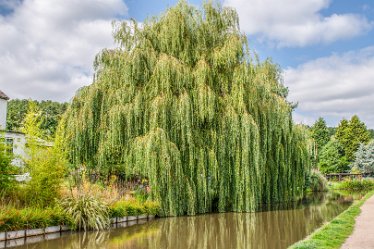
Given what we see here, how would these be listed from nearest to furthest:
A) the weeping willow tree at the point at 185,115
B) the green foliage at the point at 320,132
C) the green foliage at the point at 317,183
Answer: the weeping willow tree at the point at 185,115
the green foliage at the point at 317,183
the green foliage at the point at 320,132

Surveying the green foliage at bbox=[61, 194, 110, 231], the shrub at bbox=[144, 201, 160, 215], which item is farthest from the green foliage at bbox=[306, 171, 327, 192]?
the green foliage at bbox=[61, 194, 110, 231]

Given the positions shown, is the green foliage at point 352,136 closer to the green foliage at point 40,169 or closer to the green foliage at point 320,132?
the green foliage at point 320,132

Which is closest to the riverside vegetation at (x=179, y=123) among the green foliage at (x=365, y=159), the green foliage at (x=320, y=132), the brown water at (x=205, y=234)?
Answer: the brown water at (x=205, y=234)

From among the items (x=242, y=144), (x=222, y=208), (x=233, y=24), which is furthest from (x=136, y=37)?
(x=222, y=208)

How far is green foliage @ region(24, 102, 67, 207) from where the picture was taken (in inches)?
463

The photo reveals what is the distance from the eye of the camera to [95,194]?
1313cm

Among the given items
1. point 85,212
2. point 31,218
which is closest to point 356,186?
point 85,212

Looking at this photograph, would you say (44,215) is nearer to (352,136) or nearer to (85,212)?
(85,212)

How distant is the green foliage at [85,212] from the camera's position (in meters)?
12.1

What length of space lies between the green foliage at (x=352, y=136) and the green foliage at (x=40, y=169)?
57213 mm

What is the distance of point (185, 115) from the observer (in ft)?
49.5

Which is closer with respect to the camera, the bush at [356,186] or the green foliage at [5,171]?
the green foliage at [5,171]

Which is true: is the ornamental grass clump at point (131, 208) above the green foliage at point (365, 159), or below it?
below

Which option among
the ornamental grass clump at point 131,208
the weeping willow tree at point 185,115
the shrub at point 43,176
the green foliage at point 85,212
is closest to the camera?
the shrub at point 43,176
